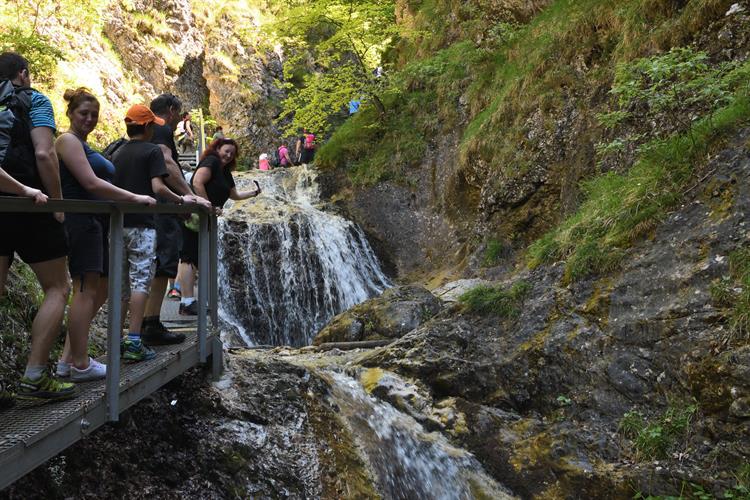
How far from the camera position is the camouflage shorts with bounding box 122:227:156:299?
4141 mm

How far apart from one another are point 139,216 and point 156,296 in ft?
2.29

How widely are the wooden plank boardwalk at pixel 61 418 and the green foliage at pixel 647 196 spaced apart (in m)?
4.25

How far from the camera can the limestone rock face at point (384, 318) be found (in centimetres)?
852

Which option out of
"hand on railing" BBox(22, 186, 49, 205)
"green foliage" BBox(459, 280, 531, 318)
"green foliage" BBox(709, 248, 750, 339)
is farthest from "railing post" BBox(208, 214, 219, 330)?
"green foliage" BBox(709, 248, 750, 339)

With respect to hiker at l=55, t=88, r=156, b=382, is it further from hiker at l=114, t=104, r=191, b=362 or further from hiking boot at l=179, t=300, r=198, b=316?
hiking boot at l=179, t=300, r=198, b=316

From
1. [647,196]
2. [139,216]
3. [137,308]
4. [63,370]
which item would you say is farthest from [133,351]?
[647,196]

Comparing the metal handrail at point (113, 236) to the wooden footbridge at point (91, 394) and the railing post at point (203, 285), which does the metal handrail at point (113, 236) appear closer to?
the wooden footbridge at point (91, 394)

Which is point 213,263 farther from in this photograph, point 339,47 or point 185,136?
point 185,136

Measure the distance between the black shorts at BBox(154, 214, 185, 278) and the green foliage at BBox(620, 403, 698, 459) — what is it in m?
3.97

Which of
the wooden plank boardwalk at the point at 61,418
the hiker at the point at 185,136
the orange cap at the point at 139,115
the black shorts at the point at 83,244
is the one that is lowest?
the wooden plank boardwalk at the point at 61,418

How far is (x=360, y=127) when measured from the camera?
16516 millimetres

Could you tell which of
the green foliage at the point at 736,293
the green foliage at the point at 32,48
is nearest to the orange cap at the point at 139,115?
the green foliage at the point at 736,293

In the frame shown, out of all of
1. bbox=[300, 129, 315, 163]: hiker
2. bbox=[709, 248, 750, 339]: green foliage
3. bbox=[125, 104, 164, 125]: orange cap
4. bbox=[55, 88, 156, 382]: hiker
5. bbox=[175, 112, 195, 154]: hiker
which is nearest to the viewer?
bbox=[55, 88, 156, 382]: hiker

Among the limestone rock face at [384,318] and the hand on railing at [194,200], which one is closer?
the hand on railing at [194,200]
